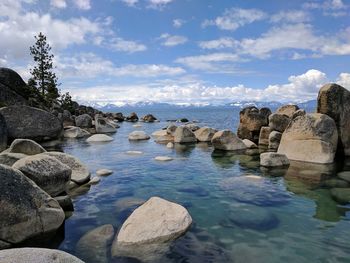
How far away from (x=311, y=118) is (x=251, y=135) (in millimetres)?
11423

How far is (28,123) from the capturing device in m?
33.5

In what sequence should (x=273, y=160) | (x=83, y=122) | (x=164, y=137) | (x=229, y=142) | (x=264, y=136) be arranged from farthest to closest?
1. (x=83, y=122)
2. (x=164, y=137)
3. (x=264, y=136)
4. (x=229, y=142)
5. (x=273, y=160)

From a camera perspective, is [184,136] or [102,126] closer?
[184,136]

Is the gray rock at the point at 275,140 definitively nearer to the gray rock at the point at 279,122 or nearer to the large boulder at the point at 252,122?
the gray rock at the point at 279,122

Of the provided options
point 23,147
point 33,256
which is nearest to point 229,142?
point 23,147

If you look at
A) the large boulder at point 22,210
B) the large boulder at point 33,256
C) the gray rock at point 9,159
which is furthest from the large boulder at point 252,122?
the large boulder at point 33,256

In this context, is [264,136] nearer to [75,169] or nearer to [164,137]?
[164,137]

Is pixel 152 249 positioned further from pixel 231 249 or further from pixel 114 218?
pixel 114 218

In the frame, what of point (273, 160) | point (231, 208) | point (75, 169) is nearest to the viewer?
point (231, 208)

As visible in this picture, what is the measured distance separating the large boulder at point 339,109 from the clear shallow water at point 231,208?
3.14 metres

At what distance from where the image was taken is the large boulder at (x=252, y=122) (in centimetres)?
3578

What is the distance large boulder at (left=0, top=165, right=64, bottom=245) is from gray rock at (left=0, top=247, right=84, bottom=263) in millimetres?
3963

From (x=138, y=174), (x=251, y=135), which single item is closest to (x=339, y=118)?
(x=251, y=135)

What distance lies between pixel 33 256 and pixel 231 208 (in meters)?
9.52
